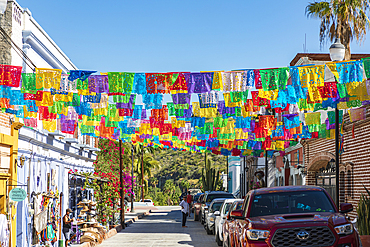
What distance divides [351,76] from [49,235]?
13473 millimetres

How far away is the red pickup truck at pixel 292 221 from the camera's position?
27.3 ft

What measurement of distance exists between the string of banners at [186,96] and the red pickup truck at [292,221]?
14.0 ft

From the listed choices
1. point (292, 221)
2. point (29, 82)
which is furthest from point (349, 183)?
point (29, 82)

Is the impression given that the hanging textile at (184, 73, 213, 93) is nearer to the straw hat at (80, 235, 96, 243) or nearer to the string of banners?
the string of banners

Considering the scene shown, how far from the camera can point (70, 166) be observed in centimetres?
2636

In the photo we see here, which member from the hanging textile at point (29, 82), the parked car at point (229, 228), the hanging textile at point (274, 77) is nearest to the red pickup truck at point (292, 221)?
the parked car at point (229, 228)

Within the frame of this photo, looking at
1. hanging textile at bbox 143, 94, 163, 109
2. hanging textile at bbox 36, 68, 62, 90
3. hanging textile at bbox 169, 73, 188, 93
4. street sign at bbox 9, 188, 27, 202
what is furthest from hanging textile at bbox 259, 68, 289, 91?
street sign at bbox 9, 188, 27, 202

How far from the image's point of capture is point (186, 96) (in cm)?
1625

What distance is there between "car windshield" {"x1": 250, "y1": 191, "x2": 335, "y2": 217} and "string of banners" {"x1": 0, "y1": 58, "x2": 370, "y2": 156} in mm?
4237

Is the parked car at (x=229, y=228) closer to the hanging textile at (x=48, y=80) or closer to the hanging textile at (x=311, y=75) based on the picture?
the hanging textile at (x=311, y=75)

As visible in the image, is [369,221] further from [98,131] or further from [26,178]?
[98,131]

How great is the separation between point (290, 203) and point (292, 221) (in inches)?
50.9

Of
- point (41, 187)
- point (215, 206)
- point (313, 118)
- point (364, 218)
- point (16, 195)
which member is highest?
point (313, 118)

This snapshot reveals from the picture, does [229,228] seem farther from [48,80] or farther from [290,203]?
[48,80]
